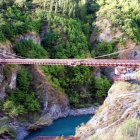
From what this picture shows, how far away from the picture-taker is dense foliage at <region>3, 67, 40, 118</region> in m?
44.2

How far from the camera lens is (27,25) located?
54562 mm

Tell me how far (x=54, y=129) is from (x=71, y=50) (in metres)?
15.1

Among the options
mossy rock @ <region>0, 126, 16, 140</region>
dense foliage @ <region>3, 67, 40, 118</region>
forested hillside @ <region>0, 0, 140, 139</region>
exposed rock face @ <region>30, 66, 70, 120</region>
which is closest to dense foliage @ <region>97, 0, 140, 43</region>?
forested hillside @ <region>0, 0, 140, 139</region>

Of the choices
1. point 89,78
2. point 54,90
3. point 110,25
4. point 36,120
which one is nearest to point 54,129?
point 36,120

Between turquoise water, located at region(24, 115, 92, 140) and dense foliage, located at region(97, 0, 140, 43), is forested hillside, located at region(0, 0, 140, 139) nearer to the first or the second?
dense foliage, located at region(97, 0, 140, 43)

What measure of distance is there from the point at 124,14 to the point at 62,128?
25.2m

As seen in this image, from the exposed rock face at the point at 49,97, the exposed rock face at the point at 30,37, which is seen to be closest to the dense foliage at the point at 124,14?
the exposed rock face at the point at 30,37

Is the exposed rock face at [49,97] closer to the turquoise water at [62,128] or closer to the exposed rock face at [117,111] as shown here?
the turquoise water at [62,128]

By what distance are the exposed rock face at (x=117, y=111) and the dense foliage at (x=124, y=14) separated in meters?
25.9

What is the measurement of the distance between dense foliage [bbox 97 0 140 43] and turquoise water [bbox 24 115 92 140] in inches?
660

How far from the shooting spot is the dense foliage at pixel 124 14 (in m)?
61.8

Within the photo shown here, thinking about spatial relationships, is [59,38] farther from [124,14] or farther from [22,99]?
[22,99]

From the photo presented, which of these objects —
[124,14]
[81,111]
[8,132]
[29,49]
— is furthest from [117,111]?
[124,14]

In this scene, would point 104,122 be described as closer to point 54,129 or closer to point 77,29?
point 54,129
